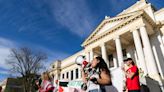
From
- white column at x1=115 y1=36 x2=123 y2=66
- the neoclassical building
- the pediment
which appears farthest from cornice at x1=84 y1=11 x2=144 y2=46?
white column at x1=115 y1=36 x2=123 y2=66

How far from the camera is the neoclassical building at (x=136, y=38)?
16.5 metres

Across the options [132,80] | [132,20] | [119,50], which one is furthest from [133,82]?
[132,20]

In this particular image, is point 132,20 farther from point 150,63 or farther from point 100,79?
point 100,79

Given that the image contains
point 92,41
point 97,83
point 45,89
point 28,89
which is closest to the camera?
point 97,83

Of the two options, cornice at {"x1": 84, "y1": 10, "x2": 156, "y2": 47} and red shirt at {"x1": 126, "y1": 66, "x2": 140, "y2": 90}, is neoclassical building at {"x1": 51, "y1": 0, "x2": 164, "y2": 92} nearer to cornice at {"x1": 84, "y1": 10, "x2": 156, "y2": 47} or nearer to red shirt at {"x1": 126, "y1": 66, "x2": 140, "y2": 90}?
cornice at {"x1": 84, "y1": 10, "x2": 156, "y2": 47}

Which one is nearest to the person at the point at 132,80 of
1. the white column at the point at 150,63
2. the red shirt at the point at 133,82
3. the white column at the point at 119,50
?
the red shirt at the point at 133,82

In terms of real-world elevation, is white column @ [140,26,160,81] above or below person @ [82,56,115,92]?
above

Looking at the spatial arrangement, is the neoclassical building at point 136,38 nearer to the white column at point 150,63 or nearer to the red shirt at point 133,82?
the white column at point 150,63

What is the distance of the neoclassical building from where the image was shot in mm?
16453

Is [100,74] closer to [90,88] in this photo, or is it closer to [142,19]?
[90,88]

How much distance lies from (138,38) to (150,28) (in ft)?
10.8

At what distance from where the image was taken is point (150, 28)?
774 inches

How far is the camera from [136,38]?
58.7 feet

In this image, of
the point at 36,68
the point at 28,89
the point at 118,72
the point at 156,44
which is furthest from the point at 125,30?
the point at 28,89
